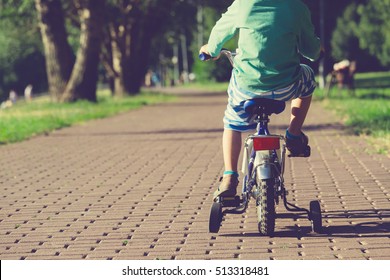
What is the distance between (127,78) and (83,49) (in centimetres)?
1019

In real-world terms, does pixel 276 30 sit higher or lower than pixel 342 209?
higher

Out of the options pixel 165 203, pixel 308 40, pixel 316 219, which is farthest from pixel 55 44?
pixel 316 219

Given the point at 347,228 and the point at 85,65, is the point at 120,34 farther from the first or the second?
the point at 347,228

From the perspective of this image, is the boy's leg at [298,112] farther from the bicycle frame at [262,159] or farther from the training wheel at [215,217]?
the training wheel at [215,217]

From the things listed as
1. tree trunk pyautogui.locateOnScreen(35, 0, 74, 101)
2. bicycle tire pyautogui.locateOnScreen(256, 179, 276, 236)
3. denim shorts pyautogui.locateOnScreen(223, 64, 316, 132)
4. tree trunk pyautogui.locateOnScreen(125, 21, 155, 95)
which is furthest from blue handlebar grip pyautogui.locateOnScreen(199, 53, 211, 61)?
tree trunk pyautogui.locateOnScreen(125, 21, 155, 95)

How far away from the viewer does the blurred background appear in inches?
1069

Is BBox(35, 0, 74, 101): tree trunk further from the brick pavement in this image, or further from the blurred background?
the brick pavement

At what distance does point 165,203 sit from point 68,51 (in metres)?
20.4

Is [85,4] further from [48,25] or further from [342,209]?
[342,209]

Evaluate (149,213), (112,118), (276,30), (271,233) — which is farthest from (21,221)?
(112,118)

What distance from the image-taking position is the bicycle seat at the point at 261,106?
587 cm

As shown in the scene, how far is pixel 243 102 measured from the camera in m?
6.01

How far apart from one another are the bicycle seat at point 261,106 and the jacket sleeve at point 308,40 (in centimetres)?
45

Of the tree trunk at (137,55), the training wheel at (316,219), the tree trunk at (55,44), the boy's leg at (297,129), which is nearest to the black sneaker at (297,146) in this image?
the boy's leg at (297,129)
